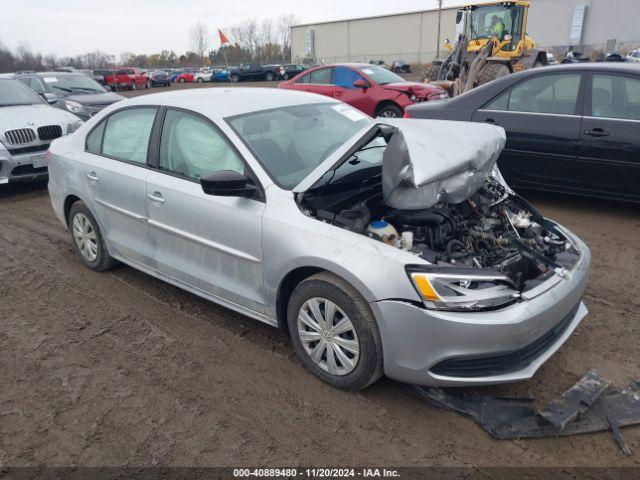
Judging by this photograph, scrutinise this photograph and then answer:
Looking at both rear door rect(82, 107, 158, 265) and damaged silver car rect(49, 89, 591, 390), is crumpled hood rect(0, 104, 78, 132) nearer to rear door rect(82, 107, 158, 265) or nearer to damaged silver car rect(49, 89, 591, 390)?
rear door rect(82, 107, 158, 265)

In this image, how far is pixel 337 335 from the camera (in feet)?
9.75

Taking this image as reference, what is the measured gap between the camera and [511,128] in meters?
5.96

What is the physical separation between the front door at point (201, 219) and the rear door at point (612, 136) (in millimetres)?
3951

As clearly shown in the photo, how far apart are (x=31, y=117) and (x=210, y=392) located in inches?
270

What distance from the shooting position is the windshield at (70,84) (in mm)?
12688

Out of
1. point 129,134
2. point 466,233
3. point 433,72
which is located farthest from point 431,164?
point 433,72

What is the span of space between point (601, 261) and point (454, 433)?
2813 millimetres

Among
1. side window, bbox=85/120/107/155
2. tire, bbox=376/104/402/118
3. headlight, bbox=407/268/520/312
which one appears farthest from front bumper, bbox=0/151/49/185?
headlight, bbox=407/268/520/312

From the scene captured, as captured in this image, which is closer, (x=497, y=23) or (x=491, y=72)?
(x=491, y=72)

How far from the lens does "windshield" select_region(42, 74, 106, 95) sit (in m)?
12.7

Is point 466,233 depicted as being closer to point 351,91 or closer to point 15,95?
point 15,95

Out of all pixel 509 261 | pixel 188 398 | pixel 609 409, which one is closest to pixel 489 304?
pixel 509 261

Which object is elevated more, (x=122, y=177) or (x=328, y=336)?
(x=122, y=177)

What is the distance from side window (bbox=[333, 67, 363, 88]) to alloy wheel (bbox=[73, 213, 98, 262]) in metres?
8.05
